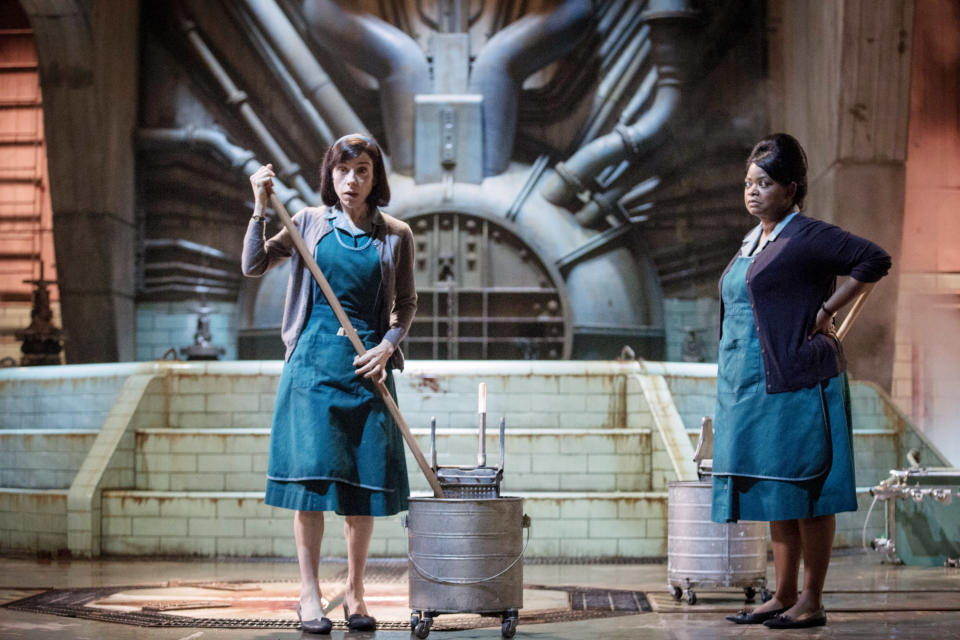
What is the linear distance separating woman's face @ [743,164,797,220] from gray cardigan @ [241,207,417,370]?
3.24 feet

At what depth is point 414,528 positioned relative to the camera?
3002 mm

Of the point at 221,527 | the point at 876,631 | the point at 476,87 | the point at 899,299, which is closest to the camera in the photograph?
the point at 876,631

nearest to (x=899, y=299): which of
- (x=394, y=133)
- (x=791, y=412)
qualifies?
(x=394, y=133)

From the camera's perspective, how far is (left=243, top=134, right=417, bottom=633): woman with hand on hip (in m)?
2.96

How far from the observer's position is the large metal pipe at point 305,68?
10125 mm

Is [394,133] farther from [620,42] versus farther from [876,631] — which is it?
[876,631]

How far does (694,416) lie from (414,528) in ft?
12.4

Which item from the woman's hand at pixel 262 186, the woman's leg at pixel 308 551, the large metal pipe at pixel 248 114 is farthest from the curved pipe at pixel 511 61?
the woman's leg at pixel 308 551

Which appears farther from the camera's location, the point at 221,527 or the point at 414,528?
the point at 221,527

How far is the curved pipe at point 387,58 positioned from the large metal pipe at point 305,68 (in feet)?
0.75

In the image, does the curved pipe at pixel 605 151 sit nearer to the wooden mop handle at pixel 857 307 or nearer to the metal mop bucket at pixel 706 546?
the metal mop bucket at pixel 706 546

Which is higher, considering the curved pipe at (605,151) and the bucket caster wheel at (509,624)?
the curved pipe at (605,151)

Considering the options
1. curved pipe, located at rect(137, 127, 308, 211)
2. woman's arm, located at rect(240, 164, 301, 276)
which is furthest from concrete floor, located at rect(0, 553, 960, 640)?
curved pipe, located at rect(137, 127, 308, 211)

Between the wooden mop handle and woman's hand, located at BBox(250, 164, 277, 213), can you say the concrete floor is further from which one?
woman's hand, located at BBox(250, 164, 277, 213)
